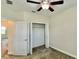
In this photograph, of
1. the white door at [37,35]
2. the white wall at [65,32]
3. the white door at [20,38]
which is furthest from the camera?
the white door at [37,35]

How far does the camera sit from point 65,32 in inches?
231

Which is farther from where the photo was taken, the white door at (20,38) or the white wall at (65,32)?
the white door at (20,38)

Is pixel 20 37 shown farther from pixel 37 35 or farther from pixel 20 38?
pixel 37 35

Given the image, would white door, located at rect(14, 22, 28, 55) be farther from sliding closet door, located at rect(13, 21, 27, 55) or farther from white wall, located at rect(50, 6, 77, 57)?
white wall, located at rect(50, 6, 77, 57)

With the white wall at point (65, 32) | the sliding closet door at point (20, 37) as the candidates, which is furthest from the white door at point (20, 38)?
the white wall at point (65, 32)

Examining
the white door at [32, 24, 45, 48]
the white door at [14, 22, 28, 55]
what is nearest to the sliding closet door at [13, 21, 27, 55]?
the white door at [14, 22, 28, 55]

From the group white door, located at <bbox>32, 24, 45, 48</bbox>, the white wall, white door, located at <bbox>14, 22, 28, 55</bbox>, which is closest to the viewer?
the white wall

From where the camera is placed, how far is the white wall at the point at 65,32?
16.8 ft

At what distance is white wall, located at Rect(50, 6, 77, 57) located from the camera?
5121 millimetres

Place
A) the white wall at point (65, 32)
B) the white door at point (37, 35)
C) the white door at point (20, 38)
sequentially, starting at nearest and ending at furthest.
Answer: the white wall at point (65, 32)
the white door at point (20, 38)
the white door at point (37, 35)

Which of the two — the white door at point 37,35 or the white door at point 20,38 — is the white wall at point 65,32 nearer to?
the white door at point 37,35

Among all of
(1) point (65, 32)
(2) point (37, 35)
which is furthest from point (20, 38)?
(2) point (37, 35)

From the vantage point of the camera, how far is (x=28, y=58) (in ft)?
16.6

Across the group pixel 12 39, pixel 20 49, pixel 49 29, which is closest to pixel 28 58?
pixel 20 49
